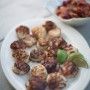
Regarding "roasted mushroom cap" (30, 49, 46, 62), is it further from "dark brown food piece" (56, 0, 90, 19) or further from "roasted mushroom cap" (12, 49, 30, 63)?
"dark brown food piece" (56, 0, 90, 19)

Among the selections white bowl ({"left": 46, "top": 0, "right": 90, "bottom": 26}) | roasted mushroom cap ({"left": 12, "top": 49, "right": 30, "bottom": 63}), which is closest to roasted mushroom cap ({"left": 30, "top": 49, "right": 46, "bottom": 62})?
roasted mushroom cap ({"left": 12, "top": 49, "right": 30, "bottom": 63})

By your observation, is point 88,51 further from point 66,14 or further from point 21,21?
point 21,21

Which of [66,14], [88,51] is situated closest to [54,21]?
[66,14]

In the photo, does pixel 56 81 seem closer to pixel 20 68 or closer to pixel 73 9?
pixel 20 68

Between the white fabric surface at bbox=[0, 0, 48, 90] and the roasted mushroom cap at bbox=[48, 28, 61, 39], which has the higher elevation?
the white fabric surface at bbox=[0, 0, 48, 90]

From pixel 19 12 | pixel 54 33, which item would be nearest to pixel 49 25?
pixel 54 33

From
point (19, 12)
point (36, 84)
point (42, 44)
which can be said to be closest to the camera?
point (36, 84)
